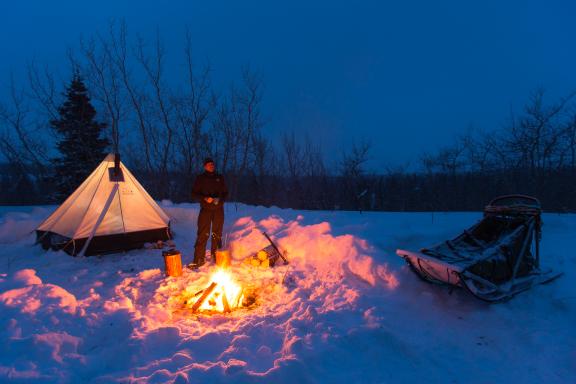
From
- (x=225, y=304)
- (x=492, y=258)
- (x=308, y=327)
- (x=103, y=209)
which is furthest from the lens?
(x=103, y=209)

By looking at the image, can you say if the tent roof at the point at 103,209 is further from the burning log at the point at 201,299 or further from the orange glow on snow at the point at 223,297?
the burning log at the point at 201,299

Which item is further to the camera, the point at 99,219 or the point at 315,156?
the point at 315,156

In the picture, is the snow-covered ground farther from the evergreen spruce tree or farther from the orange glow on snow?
the evergreen spruce tree

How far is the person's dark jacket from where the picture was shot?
17.7 ft

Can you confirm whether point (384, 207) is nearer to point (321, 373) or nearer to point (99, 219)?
point (99, 219)

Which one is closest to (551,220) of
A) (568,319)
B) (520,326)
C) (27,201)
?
(568,319)

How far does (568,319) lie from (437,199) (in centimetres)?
1414

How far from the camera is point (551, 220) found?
17.5 feet

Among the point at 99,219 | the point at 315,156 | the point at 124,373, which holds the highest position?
the point at 315,156

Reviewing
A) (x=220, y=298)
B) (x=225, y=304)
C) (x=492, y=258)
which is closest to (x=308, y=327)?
(x=225, y=304)

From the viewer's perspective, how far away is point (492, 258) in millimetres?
3285

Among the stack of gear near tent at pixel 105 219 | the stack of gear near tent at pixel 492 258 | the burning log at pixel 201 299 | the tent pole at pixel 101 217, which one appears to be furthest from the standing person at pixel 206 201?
the stack of gear near tent at pixel 492 258

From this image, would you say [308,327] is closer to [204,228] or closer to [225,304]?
[225,304]

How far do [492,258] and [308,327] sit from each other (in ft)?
7.19
